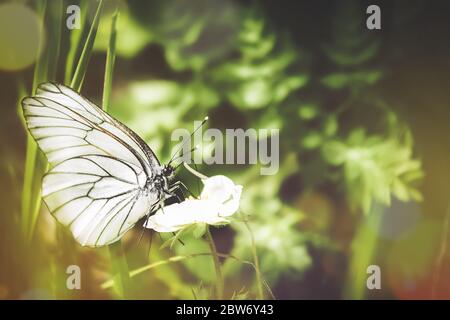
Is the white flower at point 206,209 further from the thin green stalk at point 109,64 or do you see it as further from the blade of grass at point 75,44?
the blade of grass at point 75,44

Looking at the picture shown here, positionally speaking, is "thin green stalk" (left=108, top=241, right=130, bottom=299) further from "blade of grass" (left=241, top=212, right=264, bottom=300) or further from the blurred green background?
"blade of grass" (left=241, top=212, right=264, bottom=300)

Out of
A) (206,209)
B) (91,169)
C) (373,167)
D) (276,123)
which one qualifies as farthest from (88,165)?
(373,167)

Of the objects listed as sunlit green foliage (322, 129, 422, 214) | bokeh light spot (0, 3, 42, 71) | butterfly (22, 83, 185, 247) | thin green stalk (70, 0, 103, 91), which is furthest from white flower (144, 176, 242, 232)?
bokeh light spot (0, 3, 42, 71)

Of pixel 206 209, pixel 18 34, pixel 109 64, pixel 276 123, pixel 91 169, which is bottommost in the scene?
pixel 206 209

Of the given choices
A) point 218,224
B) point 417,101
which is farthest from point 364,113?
point 218,224

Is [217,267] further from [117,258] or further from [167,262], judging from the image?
[117,258]

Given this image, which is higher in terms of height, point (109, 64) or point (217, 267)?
point (109, 64)
